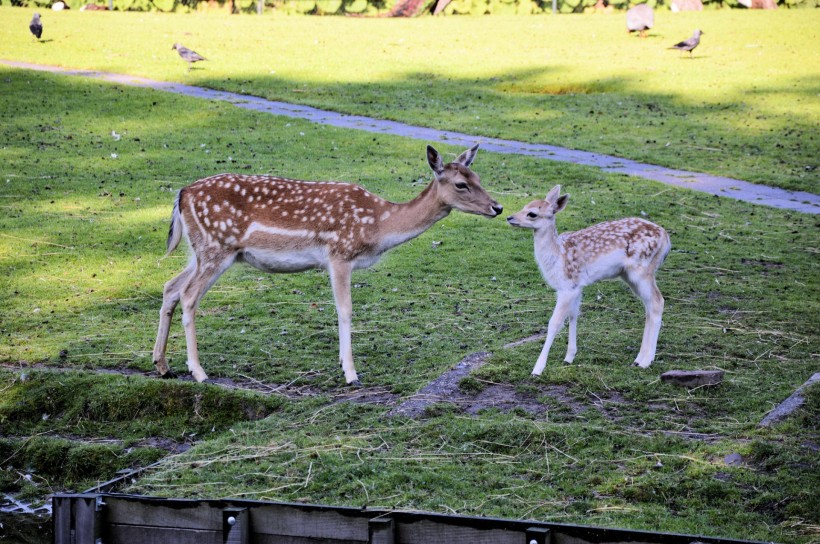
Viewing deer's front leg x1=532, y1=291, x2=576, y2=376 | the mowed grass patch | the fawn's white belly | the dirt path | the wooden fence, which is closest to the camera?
the wooden fence

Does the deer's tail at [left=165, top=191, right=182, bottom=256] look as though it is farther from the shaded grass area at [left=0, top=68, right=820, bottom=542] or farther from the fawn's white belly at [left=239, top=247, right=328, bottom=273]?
the shaded grass area at [left=0, top=68, right=820, bottom=542]

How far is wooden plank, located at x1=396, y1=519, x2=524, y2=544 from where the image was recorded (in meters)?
4.88

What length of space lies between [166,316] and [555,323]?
3.49 m

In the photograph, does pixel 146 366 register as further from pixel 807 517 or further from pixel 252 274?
pixel 807 517

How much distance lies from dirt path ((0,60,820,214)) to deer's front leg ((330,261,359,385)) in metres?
9.16

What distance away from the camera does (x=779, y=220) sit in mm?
15406

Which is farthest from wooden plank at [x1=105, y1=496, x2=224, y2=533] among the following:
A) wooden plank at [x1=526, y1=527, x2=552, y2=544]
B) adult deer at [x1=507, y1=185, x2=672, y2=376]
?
adult deer at [x1=507, y1=185, x2=672, y2=376]

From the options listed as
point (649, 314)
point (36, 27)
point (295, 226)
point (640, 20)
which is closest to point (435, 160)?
point (295, 226)

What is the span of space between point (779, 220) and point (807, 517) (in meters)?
10.1

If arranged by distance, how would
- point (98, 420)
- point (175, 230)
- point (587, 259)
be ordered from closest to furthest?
point (98, 420)
point (587, 259)
point (175, 230)

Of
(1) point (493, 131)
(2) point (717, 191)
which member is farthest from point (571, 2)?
(2) point (717, 191)

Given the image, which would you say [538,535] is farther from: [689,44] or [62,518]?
[689,44]

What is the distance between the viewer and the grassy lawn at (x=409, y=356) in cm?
669

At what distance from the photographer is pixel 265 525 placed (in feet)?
17.1
